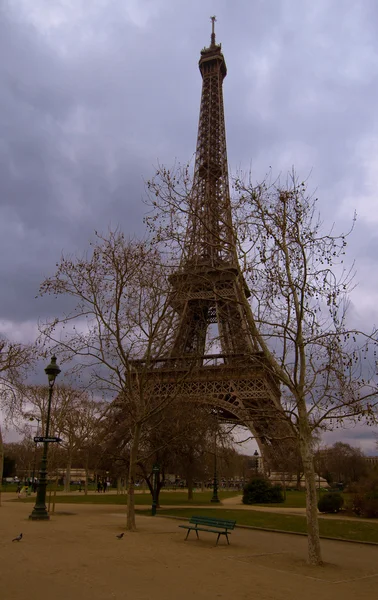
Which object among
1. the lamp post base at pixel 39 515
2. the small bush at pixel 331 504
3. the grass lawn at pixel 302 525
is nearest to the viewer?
the grass lawn at pixel 302 525

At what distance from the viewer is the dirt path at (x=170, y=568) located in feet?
25.7

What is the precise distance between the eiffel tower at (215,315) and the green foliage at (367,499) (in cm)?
502

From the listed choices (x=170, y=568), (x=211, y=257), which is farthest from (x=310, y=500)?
(x=211, y=257)

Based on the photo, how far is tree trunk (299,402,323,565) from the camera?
10.5 m

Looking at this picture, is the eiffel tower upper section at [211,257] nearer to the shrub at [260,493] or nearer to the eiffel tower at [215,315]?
the eiffel tower at [215,315]

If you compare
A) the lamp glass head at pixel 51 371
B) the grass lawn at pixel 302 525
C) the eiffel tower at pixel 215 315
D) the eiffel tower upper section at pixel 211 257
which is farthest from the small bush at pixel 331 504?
the lamp glass head at pixel 51 371

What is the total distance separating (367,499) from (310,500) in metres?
15.5

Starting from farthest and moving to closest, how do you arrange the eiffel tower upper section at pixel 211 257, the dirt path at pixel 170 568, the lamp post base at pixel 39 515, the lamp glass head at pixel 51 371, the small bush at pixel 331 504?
the small bush at pixel 331 504
the lamp glass head at pixel 51 371
the lamp post base at pixel 39 515
the eiffel tower upper section at pixel 211 257
the dirt path at pixel 170 568

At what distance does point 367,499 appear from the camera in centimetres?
2386

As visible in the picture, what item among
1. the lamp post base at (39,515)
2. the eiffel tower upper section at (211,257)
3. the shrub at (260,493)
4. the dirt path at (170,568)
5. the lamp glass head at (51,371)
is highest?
the eiffel tower upper section at (211,257)

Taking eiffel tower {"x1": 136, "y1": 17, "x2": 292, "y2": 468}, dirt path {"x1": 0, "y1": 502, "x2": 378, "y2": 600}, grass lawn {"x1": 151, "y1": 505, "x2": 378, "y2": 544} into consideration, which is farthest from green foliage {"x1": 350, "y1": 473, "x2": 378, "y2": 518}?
dirt path {"x1": 0, "y1": 502, "x2": 378, "y2": 600}

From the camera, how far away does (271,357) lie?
1179 cm

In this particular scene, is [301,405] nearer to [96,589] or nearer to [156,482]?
[96,589]

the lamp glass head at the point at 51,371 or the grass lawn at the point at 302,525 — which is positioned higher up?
the lamp glass head at the point at 51,371
